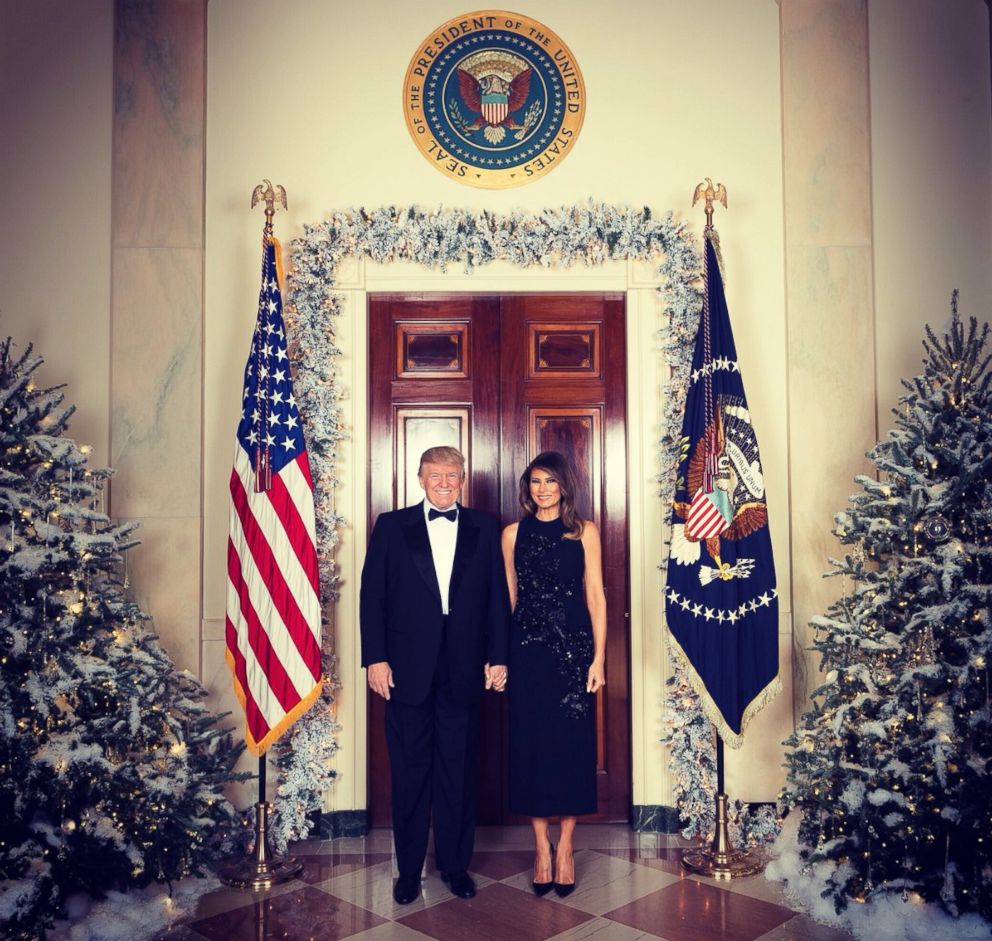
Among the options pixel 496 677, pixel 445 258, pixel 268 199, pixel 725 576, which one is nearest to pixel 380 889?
pixel 496 677

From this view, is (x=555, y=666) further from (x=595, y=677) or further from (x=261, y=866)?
(x=261, y=866)

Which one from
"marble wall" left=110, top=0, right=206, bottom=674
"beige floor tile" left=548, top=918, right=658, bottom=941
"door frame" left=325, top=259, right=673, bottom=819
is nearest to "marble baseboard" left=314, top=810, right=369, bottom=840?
"door frame" left=325, top=259, right=673, bottom=819

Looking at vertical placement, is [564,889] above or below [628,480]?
below

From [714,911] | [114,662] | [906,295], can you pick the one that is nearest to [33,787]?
[114,662]

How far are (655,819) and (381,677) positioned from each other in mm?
1819

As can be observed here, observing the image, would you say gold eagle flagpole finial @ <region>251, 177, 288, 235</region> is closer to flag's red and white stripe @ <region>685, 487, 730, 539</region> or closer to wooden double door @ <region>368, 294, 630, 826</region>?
wooden double door @ <region>368, 294, 630, 826</region>

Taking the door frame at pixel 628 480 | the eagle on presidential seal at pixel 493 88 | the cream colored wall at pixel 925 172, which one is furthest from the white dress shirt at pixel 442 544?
the cream colored wall at pixel 925 172

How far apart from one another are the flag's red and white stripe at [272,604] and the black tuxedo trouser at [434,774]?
55 cm

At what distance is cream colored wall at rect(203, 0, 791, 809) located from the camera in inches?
179

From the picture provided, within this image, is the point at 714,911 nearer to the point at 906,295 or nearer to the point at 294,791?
the point at 294,791

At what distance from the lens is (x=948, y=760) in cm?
327

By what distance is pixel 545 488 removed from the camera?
12.3ft

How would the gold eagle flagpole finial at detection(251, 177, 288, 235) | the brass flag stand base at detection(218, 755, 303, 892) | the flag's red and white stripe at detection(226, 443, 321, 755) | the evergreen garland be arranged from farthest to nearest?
the evergreen garland < the gold eagle flagpole finial at detection(251, 177, 288, 235) < the flag's red and white stripe at detection(226, 443, 321, 755) < the brass flag stand base at detection(218, 755, 303, 892)

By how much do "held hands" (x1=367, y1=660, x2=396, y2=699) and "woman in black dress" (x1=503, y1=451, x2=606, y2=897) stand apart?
0.53 metres
